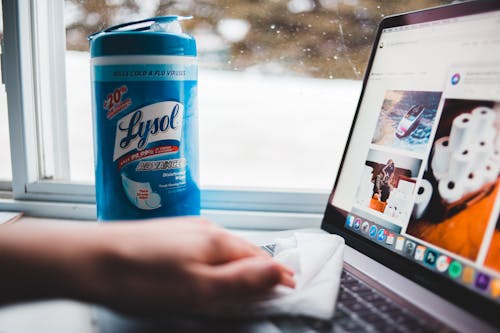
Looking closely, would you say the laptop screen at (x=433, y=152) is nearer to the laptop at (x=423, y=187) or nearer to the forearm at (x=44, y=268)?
the laptop at (x=423, y=187)

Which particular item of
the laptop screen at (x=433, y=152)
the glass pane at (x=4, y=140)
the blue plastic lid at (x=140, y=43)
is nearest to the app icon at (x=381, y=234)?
the laptop screen at (x=433, y=152)

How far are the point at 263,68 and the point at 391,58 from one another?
10.9 inches

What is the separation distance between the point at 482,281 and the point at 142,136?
43cm

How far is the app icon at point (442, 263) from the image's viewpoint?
47 cm

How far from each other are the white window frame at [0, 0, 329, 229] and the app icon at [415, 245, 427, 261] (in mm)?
291

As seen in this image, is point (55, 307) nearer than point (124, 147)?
Yes

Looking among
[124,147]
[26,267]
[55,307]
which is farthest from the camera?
[124,147]

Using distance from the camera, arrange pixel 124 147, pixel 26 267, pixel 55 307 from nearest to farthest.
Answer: pixel 26 267 → pixel 55 307 → pixel 124 147

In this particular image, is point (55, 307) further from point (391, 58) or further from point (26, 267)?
point (391, 58)

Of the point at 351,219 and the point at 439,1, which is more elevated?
the point at 439,1

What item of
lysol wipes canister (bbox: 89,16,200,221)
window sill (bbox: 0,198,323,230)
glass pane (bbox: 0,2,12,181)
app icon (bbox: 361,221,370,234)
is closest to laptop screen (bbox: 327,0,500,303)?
app icon (bbox: 361,221,370,234)

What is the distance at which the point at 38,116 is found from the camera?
808mm

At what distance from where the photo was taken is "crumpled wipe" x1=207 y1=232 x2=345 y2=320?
1.35 feet

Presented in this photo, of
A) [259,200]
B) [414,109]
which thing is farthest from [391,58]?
[259,200]
